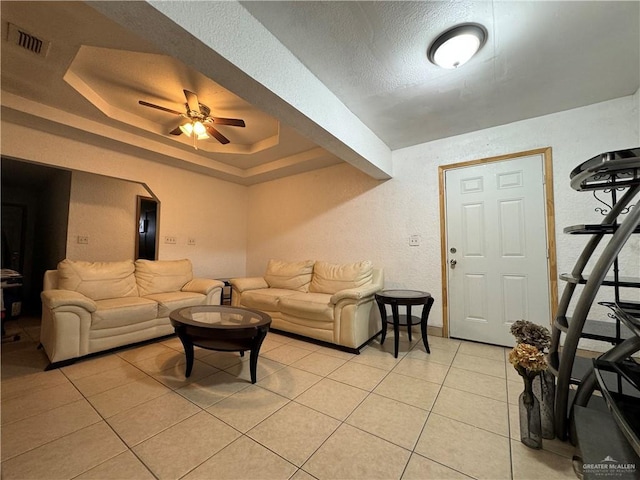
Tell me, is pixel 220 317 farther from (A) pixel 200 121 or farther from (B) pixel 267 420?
(A) pixel 200 121

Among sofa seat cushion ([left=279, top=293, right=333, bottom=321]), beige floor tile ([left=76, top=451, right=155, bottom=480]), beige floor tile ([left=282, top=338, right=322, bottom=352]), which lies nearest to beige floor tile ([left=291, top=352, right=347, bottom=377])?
beige floor tile ([left=282, top=338, right=322, bottom=352])

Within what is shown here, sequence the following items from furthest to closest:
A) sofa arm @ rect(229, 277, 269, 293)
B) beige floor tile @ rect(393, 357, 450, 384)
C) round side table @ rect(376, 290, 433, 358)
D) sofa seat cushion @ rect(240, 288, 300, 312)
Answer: sofa arm @ rect(229, 277, 269, 293) < sofa seat cushion @ rect(240, 288, 300, 312) < round side table @ rect(376, 290, 433, 358) < beige floor tile @ rect(393, 357, 450, 384)

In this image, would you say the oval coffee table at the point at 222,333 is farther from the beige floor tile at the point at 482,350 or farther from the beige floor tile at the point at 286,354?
the beige floor tile at the point at 482,350

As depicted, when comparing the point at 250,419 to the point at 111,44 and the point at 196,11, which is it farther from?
the point at 111,44

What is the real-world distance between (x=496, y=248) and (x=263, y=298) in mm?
2804

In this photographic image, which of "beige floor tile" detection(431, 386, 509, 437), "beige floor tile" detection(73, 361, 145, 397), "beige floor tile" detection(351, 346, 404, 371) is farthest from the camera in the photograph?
"beige floor tile" detection(351, 346, 404, 371)

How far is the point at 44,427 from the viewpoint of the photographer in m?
1.43

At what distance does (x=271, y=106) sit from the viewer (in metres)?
1.82

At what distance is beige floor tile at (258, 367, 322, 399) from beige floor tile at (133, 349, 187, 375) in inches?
32.0

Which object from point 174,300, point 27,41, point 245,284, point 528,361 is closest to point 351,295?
point 528,361

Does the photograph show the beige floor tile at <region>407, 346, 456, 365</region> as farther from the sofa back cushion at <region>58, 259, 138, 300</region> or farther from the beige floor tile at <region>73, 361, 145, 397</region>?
the sofa back cushion at <region>58, 259, 138, 300</region>

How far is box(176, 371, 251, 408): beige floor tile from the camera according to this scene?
1724mm

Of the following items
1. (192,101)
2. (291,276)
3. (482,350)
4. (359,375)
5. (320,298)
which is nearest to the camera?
(359,375)

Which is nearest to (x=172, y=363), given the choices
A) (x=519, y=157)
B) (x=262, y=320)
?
(x=262, y=320)
